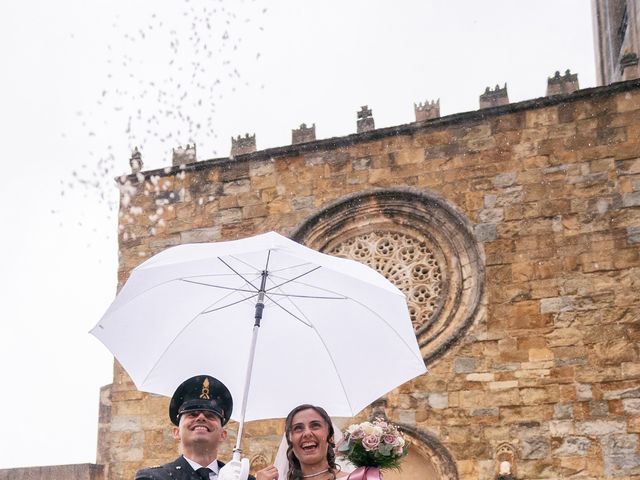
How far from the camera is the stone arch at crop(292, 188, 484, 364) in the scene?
1099cm

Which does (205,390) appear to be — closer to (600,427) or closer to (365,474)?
(365,474)

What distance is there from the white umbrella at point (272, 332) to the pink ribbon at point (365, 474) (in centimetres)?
51

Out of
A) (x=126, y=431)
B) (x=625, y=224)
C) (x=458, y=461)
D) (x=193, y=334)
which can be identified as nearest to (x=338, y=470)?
(x=193, y=334)

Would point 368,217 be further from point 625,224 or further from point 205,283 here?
point 205,283

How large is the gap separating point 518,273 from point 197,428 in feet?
23.6

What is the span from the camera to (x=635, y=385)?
988 centimetres

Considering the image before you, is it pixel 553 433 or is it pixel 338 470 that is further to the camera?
pixel 553 433

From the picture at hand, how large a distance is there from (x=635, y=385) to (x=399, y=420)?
8.97ft

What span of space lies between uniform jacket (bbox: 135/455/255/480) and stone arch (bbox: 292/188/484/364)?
6.97 metres

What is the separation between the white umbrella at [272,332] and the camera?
4.85 metres

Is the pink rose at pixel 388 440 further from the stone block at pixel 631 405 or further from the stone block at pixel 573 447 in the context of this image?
the stone block at pixel 631 405

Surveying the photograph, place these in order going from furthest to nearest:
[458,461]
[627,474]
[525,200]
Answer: [525,200]
[458,461]
[627,474]

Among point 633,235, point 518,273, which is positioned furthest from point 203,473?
point 633,235

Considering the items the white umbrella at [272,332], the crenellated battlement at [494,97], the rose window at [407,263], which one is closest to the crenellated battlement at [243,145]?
the rose window at [407,263]
